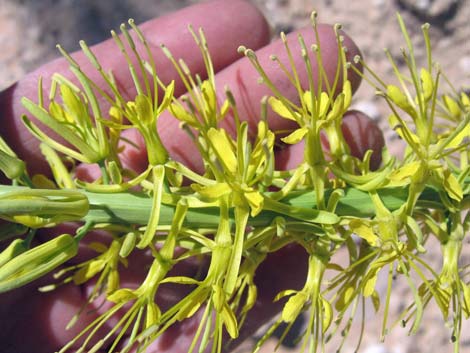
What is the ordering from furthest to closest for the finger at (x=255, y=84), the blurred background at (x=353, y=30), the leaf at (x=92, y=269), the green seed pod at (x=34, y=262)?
1. the blurred background at (x=353, y=30)
2. the finger at (x=255, y=84)
3. the leaf at (x=92, y=269)
4. the green seed pod at (x=34, y=262)

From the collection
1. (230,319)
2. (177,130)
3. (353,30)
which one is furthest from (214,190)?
(353,30)

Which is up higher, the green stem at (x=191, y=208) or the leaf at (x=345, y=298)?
the green stem at (x=191, y=208)

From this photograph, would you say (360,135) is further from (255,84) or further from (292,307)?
(292,307)

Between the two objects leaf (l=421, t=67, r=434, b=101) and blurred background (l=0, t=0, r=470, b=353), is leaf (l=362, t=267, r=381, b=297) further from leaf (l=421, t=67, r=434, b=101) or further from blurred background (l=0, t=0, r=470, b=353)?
blurred background (l=0, t=0, r=470, b=353)

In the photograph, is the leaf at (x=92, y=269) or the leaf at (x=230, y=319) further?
the leaf at (x=92, y=269)

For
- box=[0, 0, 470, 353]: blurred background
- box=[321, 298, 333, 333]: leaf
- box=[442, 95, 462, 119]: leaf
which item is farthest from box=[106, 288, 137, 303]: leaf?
box=[0, 0, 470, 353]: blurred background

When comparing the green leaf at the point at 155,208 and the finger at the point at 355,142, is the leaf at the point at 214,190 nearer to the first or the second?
the green leaf at the point at 155,208

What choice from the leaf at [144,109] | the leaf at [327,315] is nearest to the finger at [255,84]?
the leaf at [144,109]
